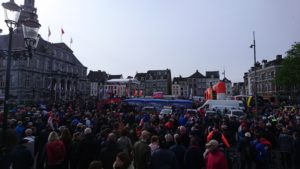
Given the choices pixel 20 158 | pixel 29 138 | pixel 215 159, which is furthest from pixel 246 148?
pixel 29 138

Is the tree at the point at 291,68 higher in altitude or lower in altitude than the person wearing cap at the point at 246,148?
higher

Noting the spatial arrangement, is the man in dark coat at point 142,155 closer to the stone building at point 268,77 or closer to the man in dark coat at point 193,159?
the man in dark coat at point 193,159

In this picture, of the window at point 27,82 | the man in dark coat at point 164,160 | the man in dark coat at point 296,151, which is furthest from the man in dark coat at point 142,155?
the window at point 27,82

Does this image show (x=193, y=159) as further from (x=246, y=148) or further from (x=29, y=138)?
(x=29, y=138)

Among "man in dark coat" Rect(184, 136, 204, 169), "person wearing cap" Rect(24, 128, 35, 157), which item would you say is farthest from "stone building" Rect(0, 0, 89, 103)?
"man in dark coat" Rect(184, 136, 204, 169)

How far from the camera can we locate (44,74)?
64.1 m

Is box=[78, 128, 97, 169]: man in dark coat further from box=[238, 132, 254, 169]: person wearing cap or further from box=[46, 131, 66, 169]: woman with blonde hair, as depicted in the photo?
box=[238, 132, 254, 169]: person wearing cap

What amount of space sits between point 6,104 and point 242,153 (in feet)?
25.8

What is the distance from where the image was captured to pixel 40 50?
63781 mm

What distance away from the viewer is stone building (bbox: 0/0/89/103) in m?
56.6

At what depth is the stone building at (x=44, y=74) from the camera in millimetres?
56625

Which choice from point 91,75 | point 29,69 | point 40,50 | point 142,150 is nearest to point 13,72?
point 29,69

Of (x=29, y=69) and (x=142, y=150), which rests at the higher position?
(x=29, y=69)

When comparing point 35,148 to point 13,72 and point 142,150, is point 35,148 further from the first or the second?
point 13,72
